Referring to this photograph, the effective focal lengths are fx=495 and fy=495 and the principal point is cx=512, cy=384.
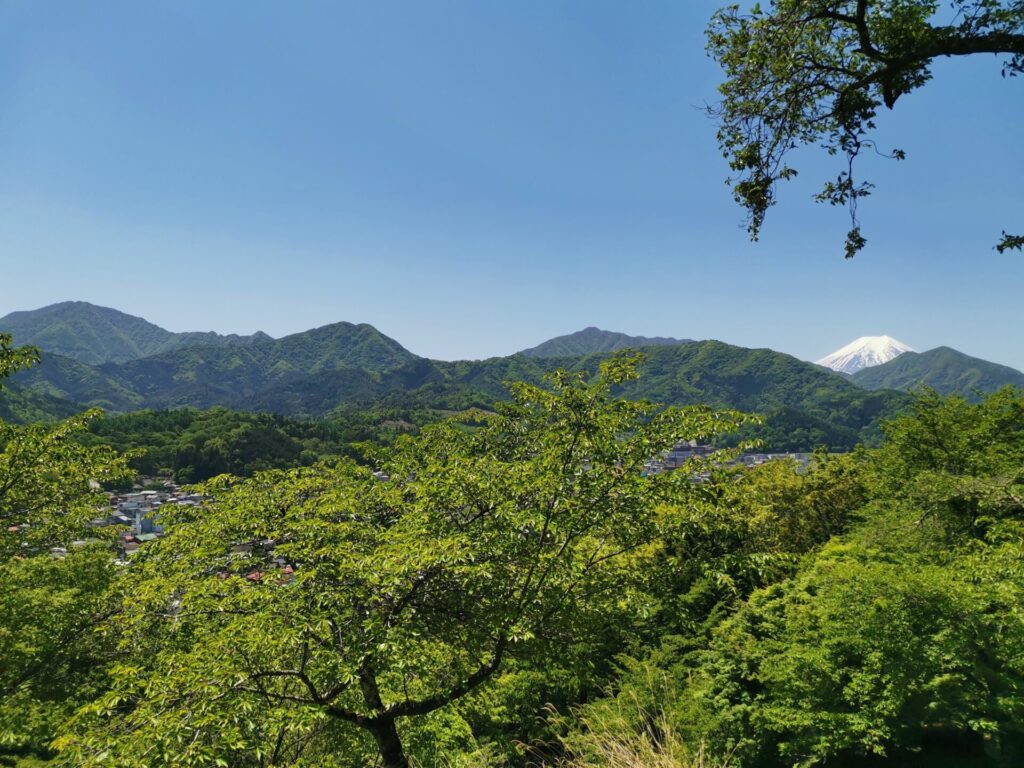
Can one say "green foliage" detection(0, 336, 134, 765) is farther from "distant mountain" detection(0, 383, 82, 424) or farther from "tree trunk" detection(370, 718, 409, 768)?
"distant mountain" detection(0, 383, 82, 424)

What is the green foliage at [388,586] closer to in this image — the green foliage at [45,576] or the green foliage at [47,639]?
the green foliage at [47,639]

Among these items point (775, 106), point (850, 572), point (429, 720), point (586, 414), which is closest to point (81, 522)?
point (429, 720)

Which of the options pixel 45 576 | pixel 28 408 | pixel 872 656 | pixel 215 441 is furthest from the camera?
pixel 28 408

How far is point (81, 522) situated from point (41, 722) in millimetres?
4936

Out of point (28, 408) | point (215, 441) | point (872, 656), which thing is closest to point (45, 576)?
point (872, 656)

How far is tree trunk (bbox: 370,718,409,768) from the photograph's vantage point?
8156 millimetres

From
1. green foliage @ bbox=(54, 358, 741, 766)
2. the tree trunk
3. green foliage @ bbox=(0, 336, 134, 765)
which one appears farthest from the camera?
green foliage @ bbox=(0, 336, 134, 765)

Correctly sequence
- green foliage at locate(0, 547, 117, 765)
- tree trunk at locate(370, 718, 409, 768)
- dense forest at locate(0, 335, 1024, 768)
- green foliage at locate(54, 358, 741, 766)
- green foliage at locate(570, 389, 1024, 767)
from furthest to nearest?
green foliage at locate(570, 389, 1024, 767) → green foliage at locate(0, 547, 117, 765) → tree trunk at locate(370, 718, 409, 768) → dense forest at locate(0, 335, 1024, 768) → green foliage at locate(54, 358, 741, 766)

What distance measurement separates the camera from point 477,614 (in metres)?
7.58

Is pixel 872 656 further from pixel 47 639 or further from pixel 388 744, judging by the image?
pixel 47 639

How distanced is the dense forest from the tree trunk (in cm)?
4

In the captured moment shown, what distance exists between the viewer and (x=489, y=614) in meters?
7.53

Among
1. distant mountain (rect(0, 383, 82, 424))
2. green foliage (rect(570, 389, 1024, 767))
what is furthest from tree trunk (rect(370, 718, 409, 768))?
distant mountain (rect(0, 383, 82, 424))

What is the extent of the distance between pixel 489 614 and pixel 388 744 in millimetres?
3125
